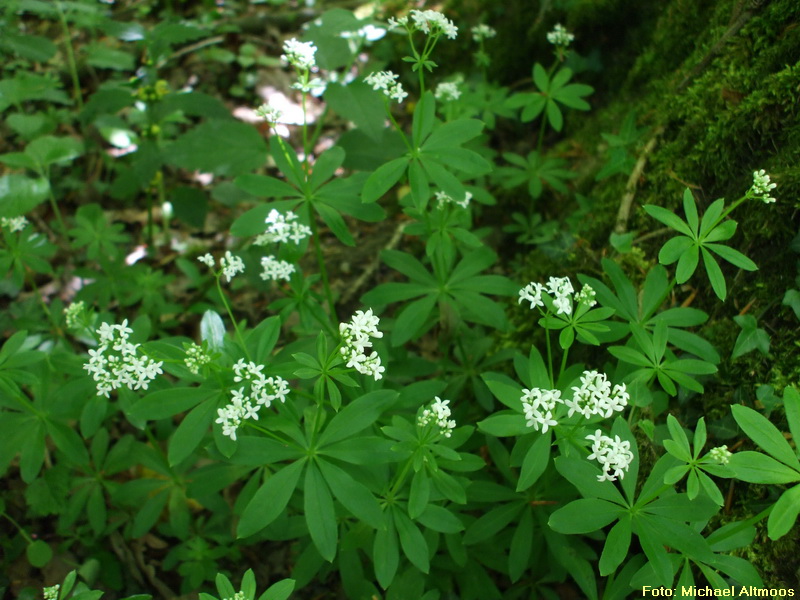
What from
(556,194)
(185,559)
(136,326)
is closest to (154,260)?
(136,326)

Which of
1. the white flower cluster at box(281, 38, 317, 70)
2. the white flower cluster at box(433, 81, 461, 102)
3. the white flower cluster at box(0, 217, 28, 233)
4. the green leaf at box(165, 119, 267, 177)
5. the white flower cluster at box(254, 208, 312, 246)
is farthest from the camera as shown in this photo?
the green leaf at box(165, 119, 267, 177)

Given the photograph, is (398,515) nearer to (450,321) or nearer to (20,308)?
(450,321)

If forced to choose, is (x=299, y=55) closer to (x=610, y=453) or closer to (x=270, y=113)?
(x=270, y=113)

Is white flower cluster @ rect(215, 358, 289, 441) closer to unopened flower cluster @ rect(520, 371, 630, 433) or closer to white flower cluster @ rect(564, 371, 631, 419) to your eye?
unopened flower cluster @ rect(520, 371, 630, 433)

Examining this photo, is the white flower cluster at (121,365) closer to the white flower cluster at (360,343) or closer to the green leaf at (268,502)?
the green leaf at (268,502)

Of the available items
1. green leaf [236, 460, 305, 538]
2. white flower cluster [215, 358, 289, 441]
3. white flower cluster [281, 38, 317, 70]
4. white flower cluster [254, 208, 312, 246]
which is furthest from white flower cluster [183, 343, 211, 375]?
white flower cluster [281, 38, 317, 70]

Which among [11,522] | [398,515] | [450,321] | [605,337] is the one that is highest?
[605,337]
